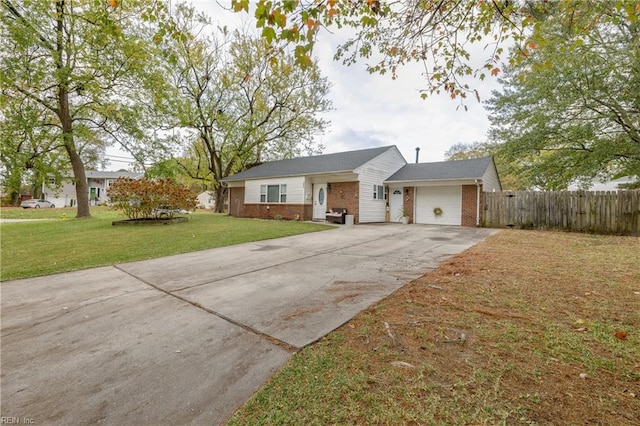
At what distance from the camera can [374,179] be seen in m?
15.9

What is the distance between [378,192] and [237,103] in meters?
14.7

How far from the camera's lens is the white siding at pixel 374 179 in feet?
49.7

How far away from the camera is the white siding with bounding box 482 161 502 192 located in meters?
14.2

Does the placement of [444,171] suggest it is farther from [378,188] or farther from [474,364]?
[474,364]

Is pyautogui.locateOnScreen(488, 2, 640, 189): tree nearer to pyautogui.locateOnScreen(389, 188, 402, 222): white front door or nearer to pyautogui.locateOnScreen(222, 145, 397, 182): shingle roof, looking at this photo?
pyautogui.locateOnScreen(389, 188, 402, 222): white front door

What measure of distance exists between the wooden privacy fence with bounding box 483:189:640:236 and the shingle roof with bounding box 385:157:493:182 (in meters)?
1.49

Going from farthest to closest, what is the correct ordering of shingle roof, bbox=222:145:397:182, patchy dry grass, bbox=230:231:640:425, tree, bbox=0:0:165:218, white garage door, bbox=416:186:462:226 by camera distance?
1. shingle roof, bbox=222:145:397:182
2. white garage door, bbox=416:186:462:226
3. tree, bbox=0:0:165:218
4. patchy dry grass, bbox=230:231:640:425

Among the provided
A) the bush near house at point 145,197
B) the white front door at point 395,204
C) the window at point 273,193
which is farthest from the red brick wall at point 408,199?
the bush near house at point 145,197

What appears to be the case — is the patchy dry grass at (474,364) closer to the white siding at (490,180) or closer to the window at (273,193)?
the white siding at (490,180)

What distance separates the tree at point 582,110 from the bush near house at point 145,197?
16.8 metres

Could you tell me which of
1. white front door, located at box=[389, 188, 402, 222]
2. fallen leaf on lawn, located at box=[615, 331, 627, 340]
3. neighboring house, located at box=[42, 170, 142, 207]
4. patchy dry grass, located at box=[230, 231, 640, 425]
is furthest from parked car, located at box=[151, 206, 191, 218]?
neighboring house, located at box=[42, 170, 142, 207]

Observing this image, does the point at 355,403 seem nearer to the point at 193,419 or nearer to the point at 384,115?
the point at 193,419

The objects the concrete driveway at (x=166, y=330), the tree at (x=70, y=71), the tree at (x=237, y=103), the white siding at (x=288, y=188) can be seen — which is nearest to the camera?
the concrete driveway at (x=166, y=330)

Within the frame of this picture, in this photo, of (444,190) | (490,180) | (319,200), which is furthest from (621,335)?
(490,180)
